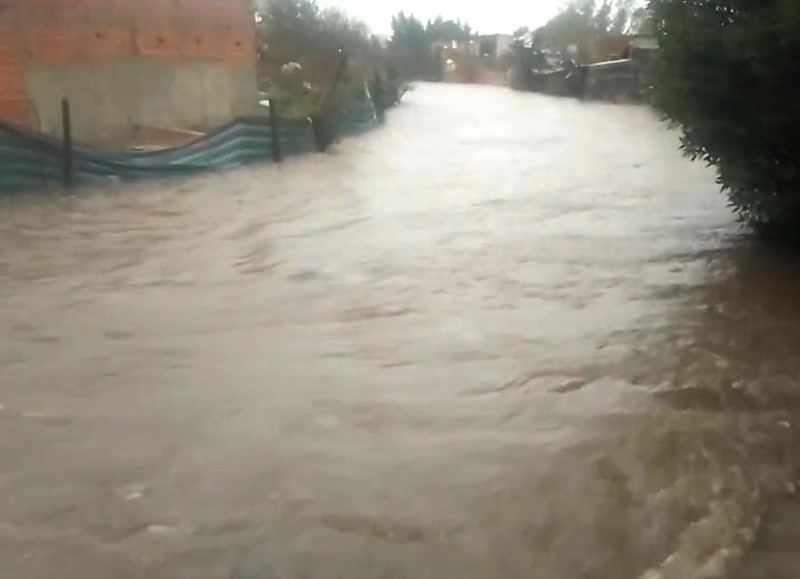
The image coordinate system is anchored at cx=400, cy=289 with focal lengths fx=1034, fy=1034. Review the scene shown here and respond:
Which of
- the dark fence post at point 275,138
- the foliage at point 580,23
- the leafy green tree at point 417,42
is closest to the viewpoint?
the dark fence post at point 275,138

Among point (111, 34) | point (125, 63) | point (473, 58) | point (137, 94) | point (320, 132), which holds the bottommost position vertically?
point (320, 132)

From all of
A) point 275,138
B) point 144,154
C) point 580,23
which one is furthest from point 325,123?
point 580,23

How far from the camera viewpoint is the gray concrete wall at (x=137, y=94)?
15648 millimetres

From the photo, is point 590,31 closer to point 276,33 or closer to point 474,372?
point 276,33

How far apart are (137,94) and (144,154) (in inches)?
210

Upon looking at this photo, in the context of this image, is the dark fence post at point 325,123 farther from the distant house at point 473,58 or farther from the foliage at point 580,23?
the distant house at point 473,58

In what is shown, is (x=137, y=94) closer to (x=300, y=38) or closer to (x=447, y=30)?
(x=300, y=38)

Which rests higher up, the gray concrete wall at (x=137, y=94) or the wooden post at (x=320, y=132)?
the gray concrete wall at (x=137, y=94)

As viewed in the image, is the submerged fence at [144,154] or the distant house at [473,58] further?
the distant house at [473,58]

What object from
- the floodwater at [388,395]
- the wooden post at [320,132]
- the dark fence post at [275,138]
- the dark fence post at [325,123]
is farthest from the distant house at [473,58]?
the floodwater at [388,395]

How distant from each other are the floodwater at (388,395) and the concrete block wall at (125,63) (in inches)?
207

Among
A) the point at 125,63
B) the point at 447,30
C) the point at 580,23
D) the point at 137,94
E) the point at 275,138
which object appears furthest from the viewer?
the point at 447,30

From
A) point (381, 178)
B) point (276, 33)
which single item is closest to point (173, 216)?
point (381, 178)

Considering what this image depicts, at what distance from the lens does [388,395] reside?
17.7ft
